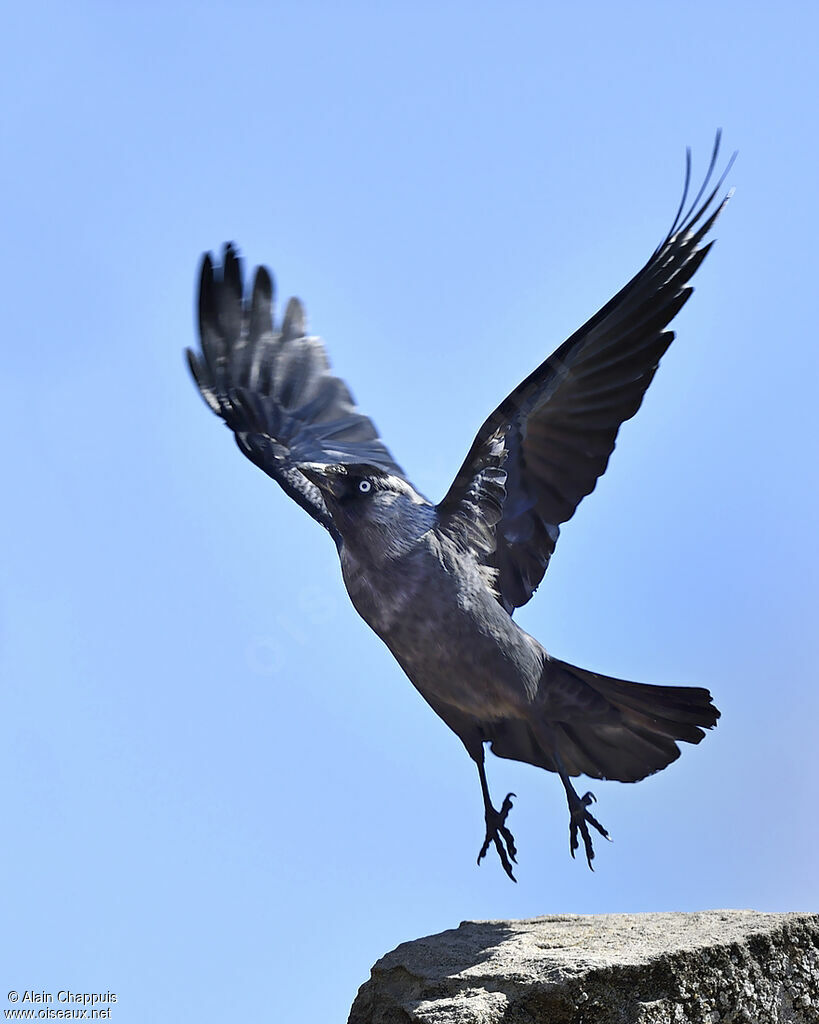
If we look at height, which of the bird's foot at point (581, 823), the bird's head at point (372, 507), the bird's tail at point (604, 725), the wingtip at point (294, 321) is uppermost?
the wingtip at point (294, 321)

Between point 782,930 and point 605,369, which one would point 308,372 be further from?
point 782,930

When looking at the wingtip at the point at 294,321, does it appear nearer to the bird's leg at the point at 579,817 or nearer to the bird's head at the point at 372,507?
the bird's head at the point at 372,507

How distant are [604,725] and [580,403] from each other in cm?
117

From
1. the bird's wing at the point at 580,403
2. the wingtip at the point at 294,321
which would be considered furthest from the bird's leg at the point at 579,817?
the wingtip at the point at 294,321

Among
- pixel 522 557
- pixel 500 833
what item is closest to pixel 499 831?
pixel 500 833

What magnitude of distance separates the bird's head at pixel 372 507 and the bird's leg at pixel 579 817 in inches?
36.5

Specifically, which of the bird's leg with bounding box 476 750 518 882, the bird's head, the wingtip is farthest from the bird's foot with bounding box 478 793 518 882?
the wingtip

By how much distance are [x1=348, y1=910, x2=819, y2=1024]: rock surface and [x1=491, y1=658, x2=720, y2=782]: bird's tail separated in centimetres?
56

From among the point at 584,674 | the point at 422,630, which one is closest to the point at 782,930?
the point at 584,674

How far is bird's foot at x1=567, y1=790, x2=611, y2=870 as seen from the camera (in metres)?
A: 3.79

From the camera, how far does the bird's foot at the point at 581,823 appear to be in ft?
12.4

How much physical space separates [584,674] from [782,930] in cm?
103

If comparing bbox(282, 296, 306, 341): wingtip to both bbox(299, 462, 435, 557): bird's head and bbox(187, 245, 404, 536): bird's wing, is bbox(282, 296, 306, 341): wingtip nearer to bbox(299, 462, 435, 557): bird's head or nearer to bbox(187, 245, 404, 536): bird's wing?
bbox(187, 245, 404, 536): bird's wing

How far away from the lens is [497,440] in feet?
13.3
